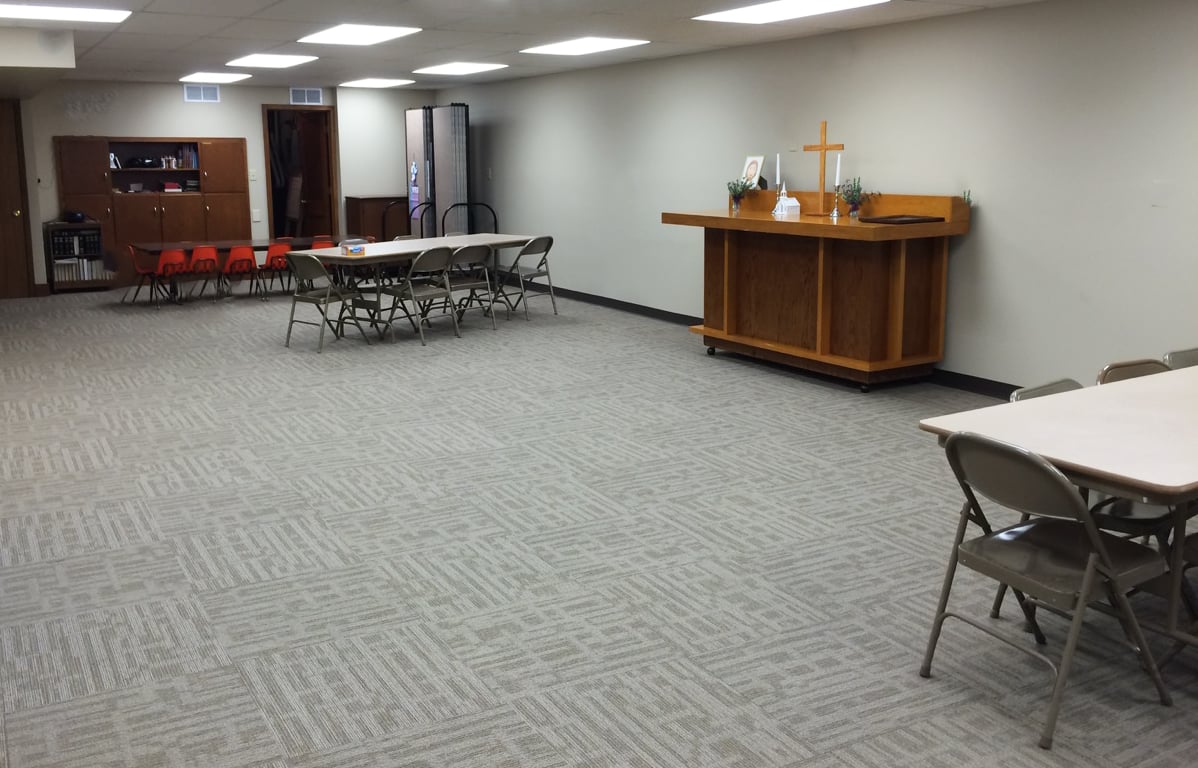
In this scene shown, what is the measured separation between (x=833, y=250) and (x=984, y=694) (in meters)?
4.68

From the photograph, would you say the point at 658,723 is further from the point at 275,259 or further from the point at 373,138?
the point at 373,138

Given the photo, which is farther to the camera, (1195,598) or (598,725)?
(1195,598)

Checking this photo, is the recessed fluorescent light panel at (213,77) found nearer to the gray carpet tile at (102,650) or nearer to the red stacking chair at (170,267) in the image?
the red stacking chair at (170,267)

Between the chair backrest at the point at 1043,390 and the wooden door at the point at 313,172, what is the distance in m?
12.9

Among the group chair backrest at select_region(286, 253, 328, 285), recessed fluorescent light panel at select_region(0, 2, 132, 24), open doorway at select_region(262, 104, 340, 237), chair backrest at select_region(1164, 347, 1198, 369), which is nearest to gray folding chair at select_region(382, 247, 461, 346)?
chair backrest at select_region(286, 253, 328, 285)

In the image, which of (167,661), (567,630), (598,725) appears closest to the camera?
(598,725)

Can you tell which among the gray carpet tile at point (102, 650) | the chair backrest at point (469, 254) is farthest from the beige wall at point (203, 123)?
the gray carpet tile at point (102, 650)

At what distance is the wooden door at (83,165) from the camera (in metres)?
12.8

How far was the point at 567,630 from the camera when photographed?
3.66m

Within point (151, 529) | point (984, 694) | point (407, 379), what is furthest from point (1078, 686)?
point (407, 379)

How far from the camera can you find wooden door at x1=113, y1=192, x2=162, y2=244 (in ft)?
43.2

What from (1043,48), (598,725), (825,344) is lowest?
(598,725)

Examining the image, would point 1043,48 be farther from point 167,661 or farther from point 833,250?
point 167,661

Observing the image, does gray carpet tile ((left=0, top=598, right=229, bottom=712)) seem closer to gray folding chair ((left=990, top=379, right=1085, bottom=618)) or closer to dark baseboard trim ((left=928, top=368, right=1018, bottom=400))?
gray folding chair ((left=990, top=379, right=1085, bottom=618))
